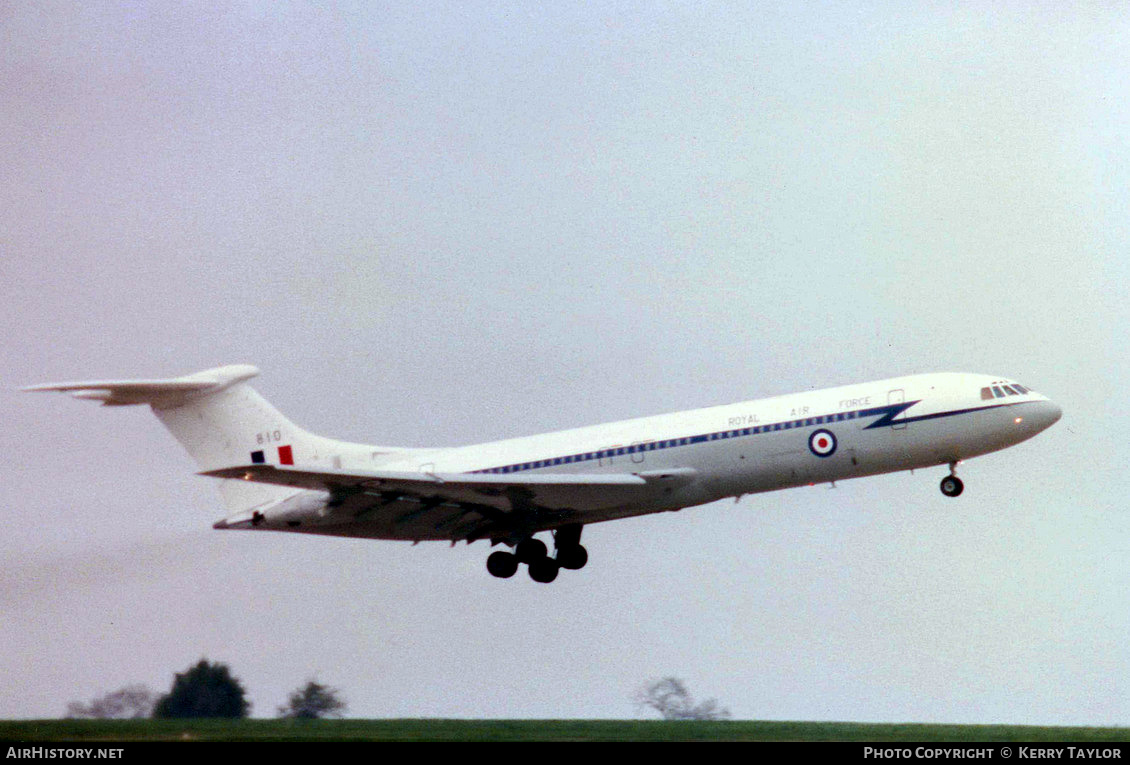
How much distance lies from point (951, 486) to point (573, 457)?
929cm

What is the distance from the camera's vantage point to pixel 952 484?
3638 centimetres

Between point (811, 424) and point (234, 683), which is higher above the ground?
point (811, 424)

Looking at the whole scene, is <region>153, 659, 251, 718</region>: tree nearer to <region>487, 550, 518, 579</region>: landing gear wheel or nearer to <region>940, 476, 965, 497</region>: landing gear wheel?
<region>487, 550, 518, 579</region>: landing gear wheel

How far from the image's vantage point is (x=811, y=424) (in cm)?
3575

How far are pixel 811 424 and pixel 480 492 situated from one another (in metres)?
8.14

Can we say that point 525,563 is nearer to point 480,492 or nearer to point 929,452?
point 480,492

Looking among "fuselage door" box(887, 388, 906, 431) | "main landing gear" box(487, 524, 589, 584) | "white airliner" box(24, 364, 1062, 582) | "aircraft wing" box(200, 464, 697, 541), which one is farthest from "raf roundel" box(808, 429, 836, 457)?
"main landing gear" box(487, 524, 589, 584)

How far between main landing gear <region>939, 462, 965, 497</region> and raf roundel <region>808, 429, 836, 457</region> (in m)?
3.01

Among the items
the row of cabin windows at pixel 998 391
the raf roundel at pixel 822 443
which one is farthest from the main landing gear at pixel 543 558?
the row of cabin windows at pixel 998 391

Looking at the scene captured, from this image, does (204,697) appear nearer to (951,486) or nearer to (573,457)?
(573,457)
